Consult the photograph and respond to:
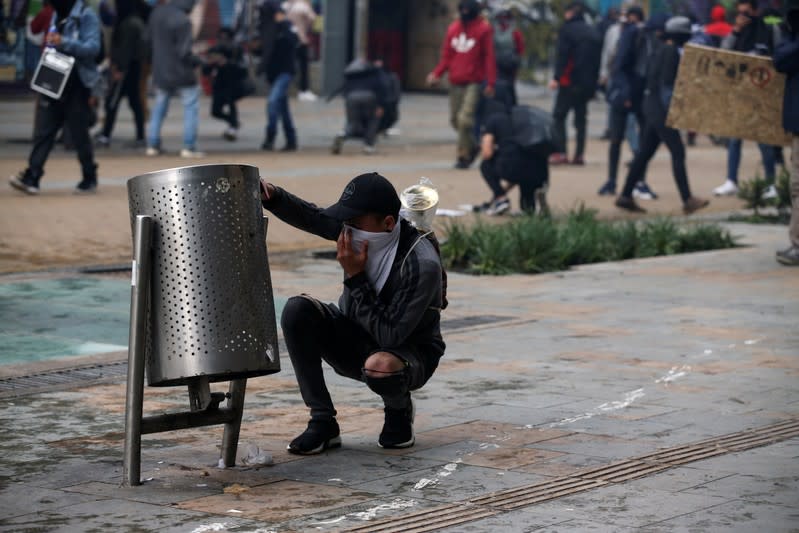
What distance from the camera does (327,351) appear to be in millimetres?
6074

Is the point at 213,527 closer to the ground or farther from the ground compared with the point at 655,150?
farther from the ground

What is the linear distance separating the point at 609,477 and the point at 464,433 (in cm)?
87

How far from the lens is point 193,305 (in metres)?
5.42

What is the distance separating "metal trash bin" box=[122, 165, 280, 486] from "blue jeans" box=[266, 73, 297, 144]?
14664 mm

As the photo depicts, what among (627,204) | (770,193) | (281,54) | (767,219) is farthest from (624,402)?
(281,54)

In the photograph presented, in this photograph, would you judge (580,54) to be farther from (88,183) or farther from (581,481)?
(581,481)

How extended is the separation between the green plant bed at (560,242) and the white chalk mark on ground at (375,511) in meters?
5.99

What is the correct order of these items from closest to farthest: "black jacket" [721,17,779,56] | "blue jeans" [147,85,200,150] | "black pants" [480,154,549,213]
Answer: "black pants" [480,154,549,213] → "black jacket" [721,17,779,56] → "blue jeans" [147,85,200,150]

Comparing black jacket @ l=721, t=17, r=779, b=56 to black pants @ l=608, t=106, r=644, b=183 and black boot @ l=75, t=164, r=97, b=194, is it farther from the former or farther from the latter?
black boot @ l=75, t=164, r=97, b=194

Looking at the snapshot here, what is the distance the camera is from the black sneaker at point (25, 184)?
47.3 feet

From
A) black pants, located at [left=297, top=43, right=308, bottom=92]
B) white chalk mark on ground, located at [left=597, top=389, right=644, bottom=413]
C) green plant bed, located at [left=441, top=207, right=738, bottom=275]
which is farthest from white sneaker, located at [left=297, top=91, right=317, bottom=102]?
white chalk mark on ground, located at [left=597, top=389, right=644, bottom=413]

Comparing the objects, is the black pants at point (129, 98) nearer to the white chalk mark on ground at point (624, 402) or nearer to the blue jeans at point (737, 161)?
the blue jeans at point (737, 161)

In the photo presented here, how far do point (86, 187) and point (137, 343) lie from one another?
31.8ft

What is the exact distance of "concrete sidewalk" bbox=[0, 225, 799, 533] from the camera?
201 inches
